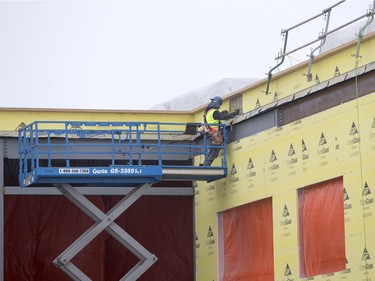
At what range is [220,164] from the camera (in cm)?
3155

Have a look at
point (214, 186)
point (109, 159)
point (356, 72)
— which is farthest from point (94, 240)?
point (356, 72)

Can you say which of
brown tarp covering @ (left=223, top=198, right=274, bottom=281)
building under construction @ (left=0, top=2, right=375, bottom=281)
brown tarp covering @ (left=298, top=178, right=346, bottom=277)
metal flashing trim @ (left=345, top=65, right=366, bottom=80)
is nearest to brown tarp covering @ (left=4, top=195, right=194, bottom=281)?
building under construction @ (left=0, top=2, right=375, bottom=281)

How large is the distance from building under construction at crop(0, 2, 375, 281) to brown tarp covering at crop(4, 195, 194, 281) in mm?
31

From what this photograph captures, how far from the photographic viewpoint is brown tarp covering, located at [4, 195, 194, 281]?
3469 centimetres

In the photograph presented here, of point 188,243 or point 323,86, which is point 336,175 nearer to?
point 323,86

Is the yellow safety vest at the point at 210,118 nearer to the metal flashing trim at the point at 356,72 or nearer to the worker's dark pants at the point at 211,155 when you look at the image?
the worker's dark pants at the point at 211,155

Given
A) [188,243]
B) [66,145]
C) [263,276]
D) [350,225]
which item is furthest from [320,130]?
[188,243]

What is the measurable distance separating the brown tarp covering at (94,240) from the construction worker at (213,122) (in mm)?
3970

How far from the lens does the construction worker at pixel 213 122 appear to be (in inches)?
1211

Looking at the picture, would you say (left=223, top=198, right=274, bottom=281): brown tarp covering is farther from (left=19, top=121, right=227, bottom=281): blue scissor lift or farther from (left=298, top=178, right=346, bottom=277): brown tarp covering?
(left=298, top=178, right=346, bottom=277): brown tarp covering

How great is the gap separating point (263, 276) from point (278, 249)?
53.4 inches

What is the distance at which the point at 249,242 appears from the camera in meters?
30.2

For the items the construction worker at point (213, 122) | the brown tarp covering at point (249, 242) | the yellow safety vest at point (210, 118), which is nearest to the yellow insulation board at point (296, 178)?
the brown tarp covering at point (249, 242)

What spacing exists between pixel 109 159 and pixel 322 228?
8.50 meters
